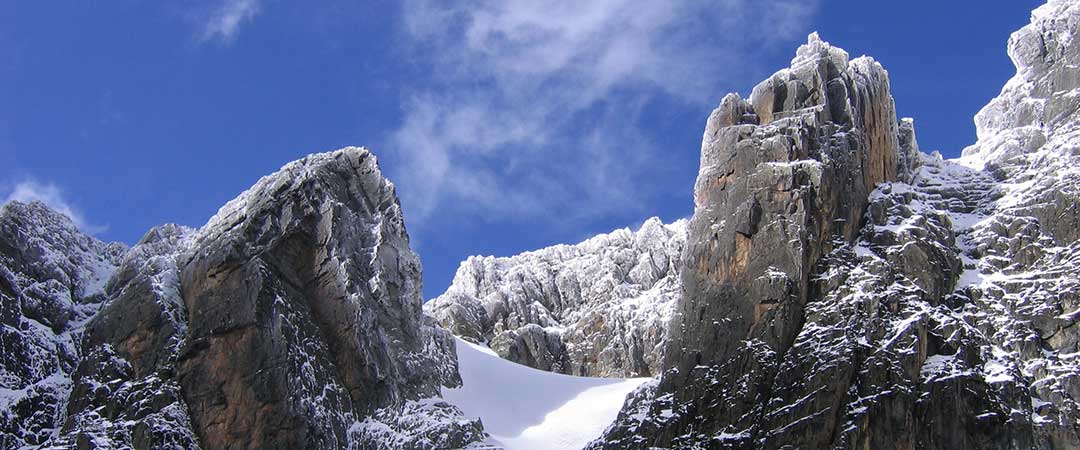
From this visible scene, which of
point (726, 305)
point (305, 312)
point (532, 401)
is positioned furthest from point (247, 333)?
point (532, 401)

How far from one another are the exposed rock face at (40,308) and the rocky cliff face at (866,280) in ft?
104

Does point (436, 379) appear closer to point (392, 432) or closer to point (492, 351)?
point (392, 432)

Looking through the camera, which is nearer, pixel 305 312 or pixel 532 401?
pixel 305 312

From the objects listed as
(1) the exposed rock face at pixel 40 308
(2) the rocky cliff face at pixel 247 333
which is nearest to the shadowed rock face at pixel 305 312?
(2) the rocky cliff face at pixel 247 333

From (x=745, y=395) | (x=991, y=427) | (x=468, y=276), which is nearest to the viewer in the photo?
(x=991, y=427)

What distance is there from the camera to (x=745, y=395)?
6731cm

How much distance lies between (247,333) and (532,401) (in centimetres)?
3071

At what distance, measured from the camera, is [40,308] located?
67812 millimetres

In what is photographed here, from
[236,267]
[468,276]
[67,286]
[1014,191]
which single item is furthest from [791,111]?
[468,276]

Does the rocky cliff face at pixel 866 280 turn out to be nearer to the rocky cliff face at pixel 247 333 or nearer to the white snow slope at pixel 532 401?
the white snow slope at pixel 532 401

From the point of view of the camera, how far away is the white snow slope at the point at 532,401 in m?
84.5

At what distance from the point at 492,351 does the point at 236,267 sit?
139ft

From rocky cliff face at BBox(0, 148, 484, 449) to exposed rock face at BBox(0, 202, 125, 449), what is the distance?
12 cm

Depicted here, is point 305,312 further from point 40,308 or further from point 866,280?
point 866,280
